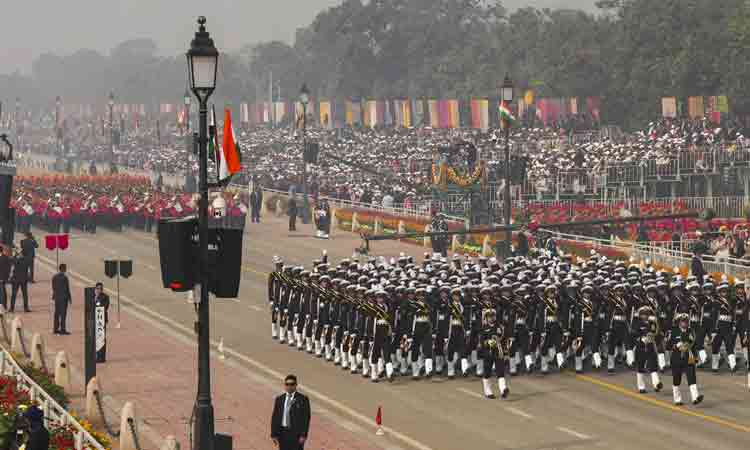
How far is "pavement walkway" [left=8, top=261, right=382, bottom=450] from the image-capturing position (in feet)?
84.8

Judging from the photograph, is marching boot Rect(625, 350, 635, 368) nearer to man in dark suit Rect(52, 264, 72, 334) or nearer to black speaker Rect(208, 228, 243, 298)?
man in dark suit Rect(52, 264, 72, 334)

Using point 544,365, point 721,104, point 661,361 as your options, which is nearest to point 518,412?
point 544,365

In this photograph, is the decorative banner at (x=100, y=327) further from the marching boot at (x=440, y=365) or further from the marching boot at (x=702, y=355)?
the marching boot at (x=702, y=355)

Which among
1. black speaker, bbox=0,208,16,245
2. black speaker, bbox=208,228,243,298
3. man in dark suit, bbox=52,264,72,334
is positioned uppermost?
black speaker, bbox=208,228,243,298

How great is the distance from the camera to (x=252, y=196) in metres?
66.8

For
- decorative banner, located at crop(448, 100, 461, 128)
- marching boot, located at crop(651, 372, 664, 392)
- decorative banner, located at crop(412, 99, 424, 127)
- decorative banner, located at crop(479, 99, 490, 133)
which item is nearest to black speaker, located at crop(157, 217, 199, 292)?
marching boot, located at crop(651, 372, 664, 392)

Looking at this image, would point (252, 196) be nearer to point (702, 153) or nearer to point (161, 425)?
point (702, 153)

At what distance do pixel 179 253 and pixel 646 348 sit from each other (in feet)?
42.1

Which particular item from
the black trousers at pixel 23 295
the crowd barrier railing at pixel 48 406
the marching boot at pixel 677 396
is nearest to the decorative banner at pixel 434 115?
the black trousers at pixel 23 295

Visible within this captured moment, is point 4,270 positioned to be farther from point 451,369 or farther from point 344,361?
point 451,369

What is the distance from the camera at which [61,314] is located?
3666 cm

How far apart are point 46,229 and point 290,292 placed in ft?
94.3

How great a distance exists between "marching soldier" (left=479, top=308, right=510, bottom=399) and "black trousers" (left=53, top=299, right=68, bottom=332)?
1093 centimetres

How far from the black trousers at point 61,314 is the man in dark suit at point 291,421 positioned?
54.8 feet
